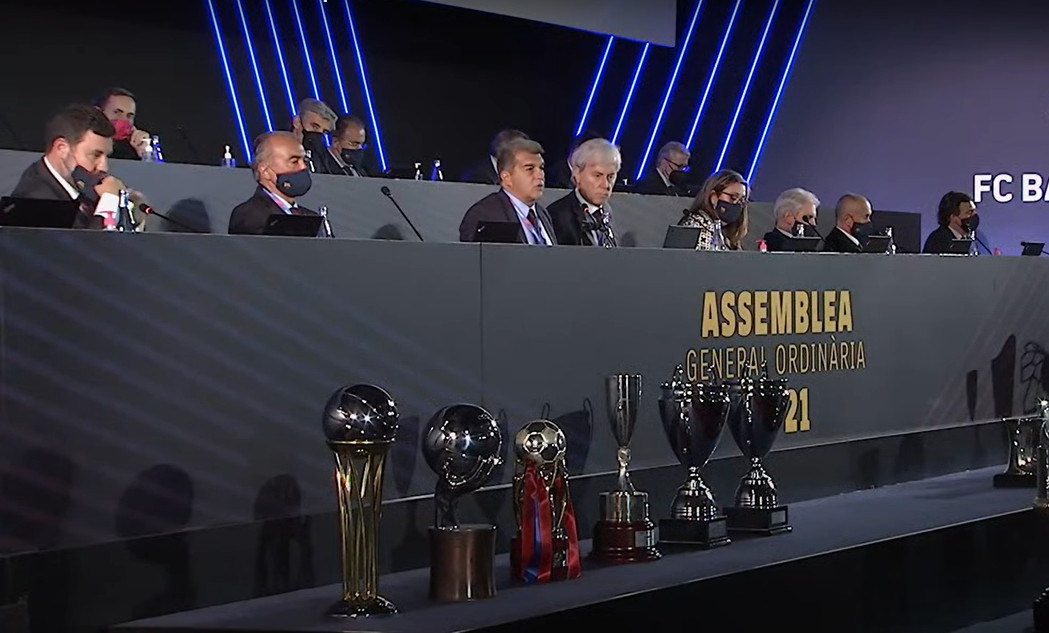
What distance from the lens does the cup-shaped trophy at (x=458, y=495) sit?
3045mm

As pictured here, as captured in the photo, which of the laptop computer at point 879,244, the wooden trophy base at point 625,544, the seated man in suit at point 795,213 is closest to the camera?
the wooden trophy base at point 625,544

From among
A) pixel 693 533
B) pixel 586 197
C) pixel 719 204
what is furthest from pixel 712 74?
pixel 693 533

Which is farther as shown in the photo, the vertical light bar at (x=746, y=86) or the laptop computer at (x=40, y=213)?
the vertical light bar at (x=746, y=86)

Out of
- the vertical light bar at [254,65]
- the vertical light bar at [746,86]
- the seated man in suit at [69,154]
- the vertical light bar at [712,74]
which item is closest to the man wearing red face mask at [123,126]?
the seated man in suit at [69,154]

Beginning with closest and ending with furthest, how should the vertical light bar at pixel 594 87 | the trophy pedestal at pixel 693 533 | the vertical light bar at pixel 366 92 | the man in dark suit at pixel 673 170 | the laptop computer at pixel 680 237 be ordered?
1. the trophy pedestal at pixel 693 533
2. the laptop computer at pixel 680 237
3. the man in dark suit at pixel 673 170
4. the vertical light bar at pixel 366 92
5. the vertical light bar at pixel 594 87

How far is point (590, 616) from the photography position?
9.68 feet

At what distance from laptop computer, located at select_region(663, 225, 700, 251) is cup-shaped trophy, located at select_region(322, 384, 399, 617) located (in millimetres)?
2741

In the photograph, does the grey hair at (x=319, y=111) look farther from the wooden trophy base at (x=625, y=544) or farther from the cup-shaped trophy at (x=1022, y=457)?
the wooden trophy base at (x=625, y=544)

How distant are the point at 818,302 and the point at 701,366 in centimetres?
67

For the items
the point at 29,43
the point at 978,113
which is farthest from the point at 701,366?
the point at 978,113

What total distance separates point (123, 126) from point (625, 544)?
391 cm

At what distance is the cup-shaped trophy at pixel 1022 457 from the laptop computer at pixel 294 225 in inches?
93.8

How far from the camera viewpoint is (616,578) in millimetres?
3303

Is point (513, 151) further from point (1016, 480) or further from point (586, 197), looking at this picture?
point (1016, 480)
